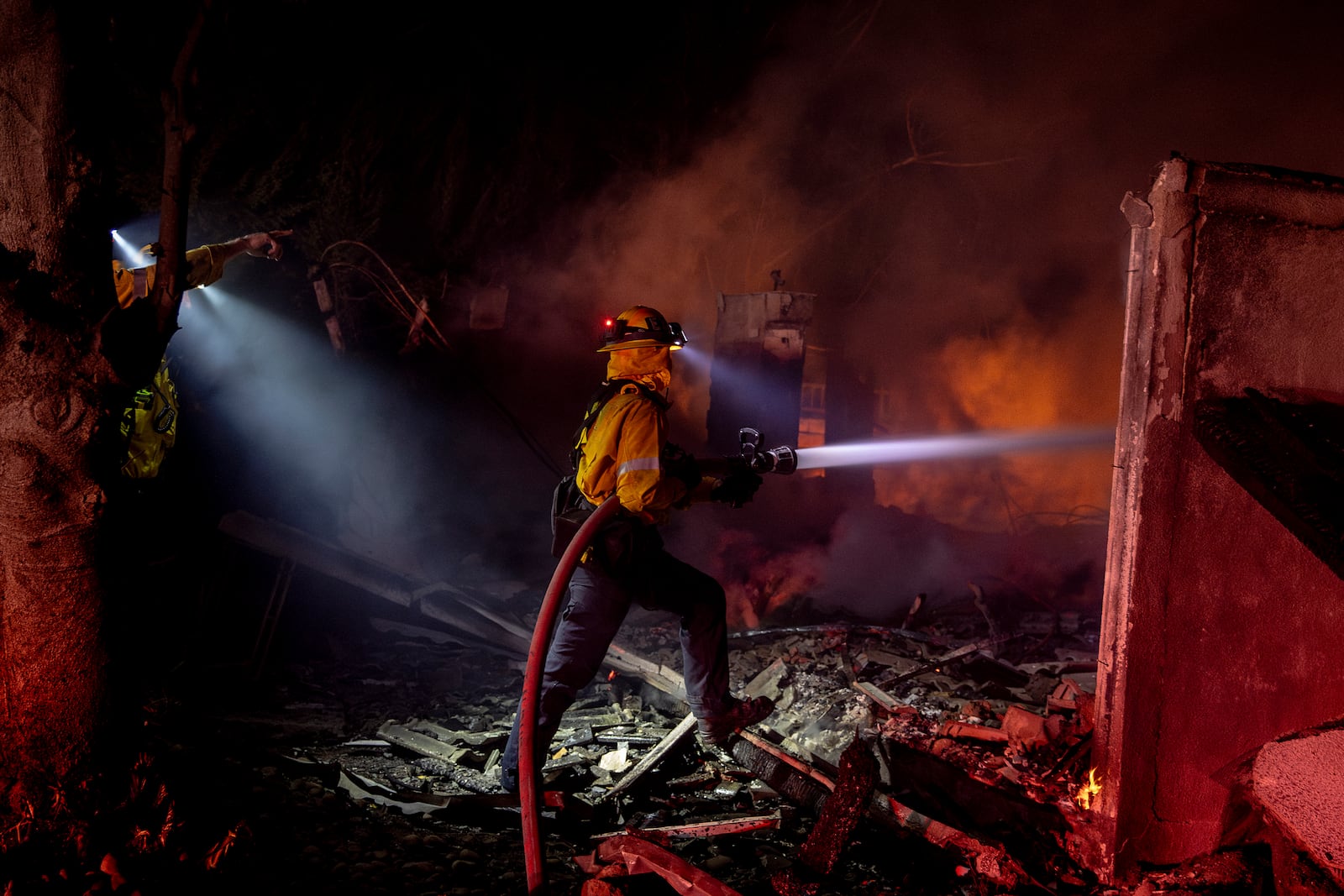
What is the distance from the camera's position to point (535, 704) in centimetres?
318

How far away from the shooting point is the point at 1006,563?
31.3 feet

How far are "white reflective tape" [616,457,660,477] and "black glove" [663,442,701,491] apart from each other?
0.23 meters

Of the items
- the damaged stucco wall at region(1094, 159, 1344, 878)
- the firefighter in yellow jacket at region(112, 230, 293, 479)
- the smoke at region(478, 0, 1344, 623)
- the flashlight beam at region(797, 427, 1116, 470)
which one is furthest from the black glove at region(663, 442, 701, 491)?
the flashlight beam at region(797, 427, 1116, 470)

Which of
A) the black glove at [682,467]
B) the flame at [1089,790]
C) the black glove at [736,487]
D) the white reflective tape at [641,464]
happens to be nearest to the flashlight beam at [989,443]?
the black glove at [736,487]

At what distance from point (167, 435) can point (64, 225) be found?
2.26 meters

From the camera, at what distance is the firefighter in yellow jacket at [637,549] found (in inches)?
144

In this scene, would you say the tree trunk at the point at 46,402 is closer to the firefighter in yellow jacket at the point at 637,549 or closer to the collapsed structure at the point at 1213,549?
the firefighter in yellow jacket at the point at 637,549

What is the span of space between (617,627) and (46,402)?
2564mm

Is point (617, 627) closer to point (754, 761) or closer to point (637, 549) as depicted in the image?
point (637, 549)

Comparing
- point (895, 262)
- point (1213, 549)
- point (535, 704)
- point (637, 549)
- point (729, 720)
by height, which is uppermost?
point (895, 262)

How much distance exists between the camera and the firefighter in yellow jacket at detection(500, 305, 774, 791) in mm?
3652

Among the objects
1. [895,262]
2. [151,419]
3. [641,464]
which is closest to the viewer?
[641,464]

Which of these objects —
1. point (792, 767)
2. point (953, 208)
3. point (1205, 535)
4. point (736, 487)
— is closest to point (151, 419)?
point (736, 487)

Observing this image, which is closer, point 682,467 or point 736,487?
point 682,467
